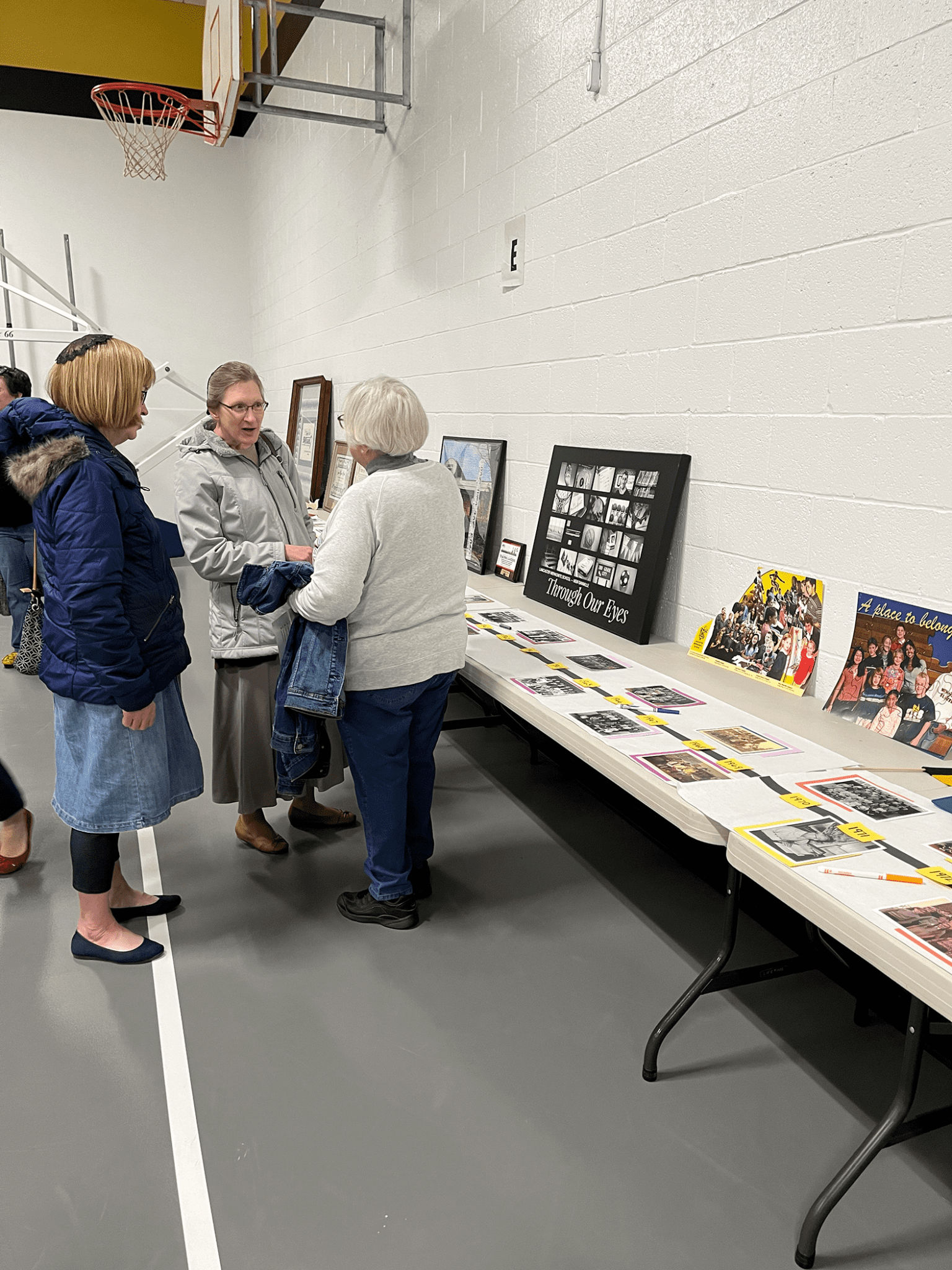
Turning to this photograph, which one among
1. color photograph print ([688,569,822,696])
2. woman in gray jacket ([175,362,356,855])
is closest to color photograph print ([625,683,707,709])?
color photograph print ([688,569,822,696])

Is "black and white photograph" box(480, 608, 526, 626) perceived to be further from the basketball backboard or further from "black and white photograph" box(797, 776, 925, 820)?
the basketball backboard

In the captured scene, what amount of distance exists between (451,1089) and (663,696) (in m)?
1.02

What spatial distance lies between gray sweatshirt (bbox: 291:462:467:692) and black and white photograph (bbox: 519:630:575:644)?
0.49 metres

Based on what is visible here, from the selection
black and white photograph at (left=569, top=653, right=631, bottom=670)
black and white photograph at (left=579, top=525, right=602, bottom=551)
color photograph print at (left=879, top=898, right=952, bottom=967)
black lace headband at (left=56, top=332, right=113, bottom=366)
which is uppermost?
black lace headband at (left=56, top=332, right=113, bottom=366)

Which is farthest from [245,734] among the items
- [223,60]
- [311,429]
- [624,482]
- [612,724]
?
[311,429]

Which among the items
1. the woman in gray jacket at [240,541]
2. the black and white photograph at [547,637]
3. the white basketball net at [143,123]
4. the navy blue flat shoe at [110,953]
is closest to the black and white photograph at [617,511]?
the black and white photograph at [547,637]

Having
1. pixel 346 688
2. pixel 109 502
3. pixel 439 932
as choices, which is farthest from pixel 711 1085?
pixel 109 502

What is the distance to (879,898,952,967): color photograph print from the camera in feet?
3.78

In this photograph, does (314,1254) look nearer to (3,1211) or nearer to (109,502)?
(3,1211)

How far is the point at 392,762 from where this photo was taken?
7.52ft

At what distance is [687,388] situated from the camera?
257 centimetres

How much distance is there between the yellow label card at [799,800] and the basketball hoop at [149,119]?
511cm

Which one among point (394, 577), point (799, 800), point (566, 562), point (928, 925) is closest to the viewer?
point (928, 925)

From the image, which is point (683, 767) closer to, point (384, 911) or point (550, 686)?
point (550, 686)
